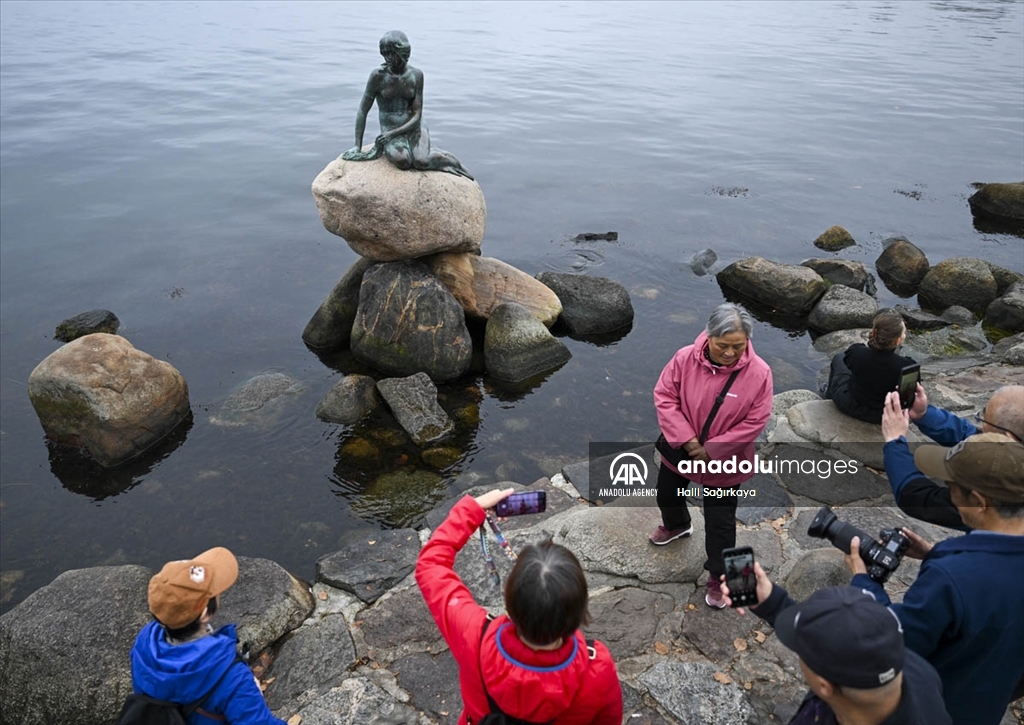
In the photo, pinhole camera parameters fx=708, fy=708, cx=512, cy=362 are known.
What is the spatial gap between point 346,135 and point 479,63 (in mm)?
21236

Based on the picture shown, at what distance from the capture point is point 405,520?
28.9 feet

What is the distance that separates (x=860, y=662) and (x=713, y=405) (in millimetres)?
2733

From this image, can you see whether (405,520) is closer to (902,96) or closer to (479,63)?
(902,96)

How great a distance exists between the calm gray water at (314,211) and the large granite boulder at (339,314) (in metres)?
0.62

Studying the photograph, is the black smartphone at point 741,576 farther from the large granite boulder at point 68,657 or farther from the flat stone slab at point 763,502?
the large granite boulder at point 68,657

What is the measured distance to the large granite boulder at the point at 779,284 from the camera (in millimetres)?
14180

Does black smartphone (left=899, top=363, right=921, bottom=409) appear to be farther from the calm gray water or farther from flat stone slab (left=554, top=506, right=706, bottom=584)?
the calm gray water

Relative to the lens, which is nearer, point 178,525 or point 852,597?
point 852,597

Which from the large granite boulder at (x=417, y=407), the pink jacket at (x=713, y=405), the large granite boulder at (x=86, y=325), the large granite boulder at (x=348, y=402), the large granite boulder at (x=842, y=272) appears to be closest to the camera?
the pink jacket at (x=713, y=405)

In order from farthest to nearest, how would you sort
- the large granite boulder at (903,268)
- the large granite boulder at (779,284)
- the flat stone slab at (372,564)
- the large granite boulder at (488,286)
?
the large granite boulder at (903,268)
the large granite boulder at (779,284)
the large granite boulder at (488,286)
the flat stone slab at (372,564)

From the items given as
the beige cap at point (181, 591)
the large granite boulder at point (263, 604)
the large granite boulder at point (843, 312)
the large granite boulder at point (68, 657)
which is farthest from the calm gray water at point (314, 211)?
the beige cap at point (181, 591)

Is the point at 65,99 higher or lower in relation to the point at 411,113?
lower

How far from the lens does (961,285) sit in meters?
14.5

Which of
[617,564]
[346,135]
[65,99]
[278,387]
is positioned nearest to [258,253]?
[278,387]
